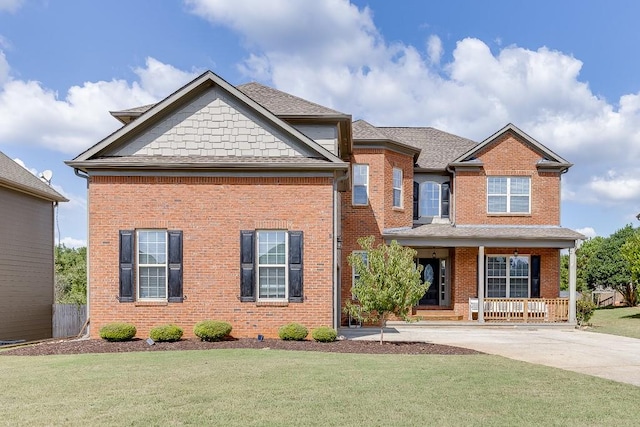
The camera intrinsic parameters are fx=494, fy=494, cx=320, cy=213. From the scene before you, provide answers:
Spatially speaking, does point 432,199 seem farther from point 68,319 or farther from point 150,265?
point 68,319

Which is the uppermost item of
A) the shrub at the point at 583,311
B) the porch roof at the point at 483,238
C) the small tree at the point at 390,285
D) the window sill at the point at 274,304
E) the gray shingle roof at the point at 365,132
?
the gray shingle roof at the point at 365,132

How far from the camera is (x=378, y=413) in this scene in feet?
21.9

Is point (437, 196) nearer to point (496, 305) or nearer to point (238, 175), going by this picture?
point (496, 305)

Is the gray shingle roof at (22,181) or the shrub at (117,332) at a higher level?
the gray shingle roof at (22,181)

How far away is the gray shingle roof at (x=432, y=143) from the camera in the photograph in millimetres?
22703

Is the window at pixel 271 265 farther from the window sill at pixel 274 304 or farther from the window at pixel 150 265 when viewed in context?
the window at pixel 150 265

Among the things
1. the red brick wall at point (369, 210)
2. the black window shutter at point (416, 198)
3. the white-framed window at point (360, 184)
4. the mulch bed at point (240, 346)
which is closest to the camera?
the mulch bed at point (240, 346)

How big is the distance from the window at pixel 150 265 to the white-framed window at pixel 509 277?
13.8 meters

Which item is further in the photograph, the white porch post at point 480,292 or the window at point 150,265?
the white porch post at point 480,292

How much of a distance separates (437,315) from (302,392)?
14.1 meters

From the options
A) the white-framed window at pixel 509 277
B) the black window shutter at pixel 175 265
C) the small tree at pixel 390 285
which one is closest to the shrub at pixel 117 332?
the black window shutter at pixel 175 265

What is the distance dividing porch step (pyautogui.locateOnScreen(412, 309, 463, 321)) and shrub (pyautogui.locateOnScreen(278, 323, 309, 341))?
8.43 m

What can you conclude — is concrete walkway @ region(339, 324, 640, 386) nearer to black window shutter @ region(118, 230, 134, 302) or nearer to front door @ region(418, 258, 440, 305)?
front door @ region(418, 258, 440, 305)

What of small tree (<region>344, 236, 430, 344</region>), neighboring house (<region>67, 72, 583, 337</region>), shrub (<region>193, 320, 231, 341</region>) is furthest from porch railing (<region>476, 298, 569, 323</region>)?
shrub (<region>193, 320, 231, 341</region>)
